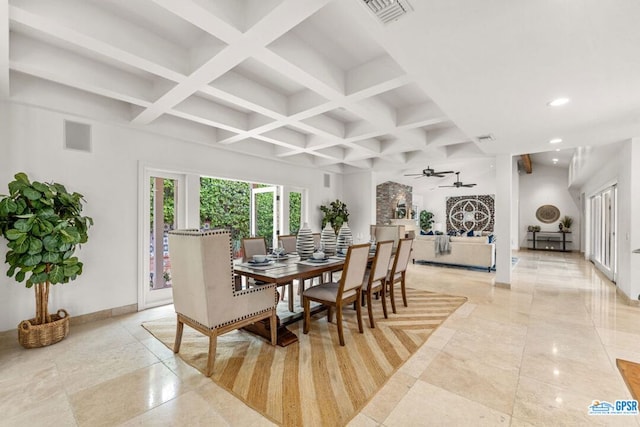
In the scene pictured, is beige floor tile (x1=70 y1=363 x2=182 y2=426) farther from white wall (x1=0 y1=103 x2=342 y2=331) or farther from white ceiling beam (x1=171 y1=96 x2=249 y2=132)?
white ceiling beam (x1=171 y1=96 x2=249 y2=132)

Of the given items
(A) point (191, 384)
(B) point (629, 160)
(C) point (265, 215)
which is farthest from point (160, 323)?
(B) point (629, 160)

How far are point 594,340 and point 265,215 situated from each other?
537cm

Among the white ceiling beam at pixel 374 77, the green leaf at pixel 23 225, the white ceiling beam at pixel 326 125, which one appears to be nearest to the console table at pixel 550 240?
the white ceiling beam at pixel 326 125

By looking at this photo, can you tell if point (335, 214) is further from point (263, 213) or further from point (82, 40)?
point (82, 40)

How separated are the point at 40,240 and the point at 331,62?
10.3 feet

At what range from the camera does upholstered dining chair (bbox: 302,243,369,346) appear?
2.70 m

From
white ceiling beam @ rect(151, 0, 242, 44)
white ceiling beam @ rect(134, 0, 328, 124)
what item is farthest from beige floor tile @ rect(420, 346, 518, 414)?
white ceiling beam @ rect(151, 0, 242, 44)

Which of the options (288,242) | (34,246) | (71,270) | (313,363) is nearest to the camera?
(313,363)

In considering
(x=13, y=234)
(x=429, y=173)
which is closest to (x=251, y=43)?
(x=13, y=234)

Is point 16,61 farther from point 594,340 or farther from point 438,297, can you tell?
point 594,340

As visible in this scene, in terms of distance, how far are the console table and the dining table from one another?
10.6m

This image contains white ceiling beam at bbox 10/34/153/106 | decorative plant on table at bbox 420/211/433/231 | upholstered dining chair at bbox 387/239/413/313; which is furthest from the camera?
decorative plant on table at bbox 420/211/433/231

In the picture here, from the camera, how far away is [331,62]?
8.57ft

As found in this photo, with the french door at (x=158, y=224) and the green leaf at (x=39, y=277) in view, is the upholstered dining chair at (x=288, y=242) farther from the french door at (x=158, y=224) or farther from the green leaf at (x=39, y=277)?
the green leaf at (x=39, y=277)
